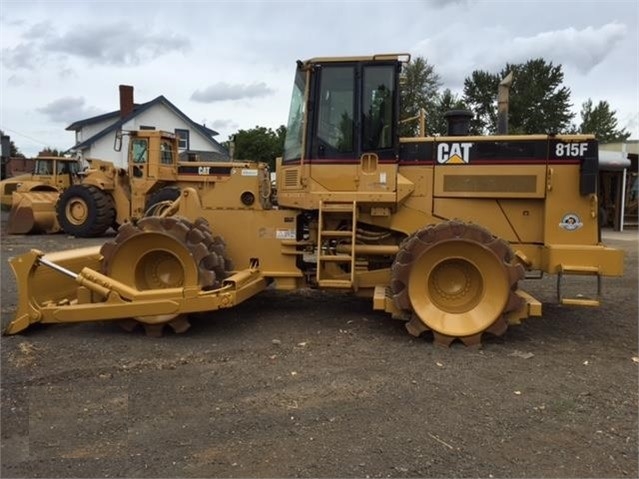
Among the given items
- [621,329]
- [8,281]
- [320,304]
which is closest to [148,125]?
[8,281]

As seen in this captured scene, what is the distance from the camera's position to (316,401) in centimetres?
446

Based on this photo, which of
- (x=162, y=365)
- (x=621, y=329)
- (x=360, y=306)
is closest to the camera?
(x=162, y=365)

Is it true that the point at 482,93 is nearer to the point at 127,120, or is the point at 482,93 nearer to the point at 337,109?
the point at 127,120

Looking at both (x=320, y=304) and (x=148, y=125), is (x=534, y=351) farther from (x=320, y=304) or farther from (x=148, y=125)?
(x=148, y=125)

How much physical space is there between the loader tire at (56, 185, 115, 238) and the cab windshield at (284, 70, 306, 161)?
1160 cm

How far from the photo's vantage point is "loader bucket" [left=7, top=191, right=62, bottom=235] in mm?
18344

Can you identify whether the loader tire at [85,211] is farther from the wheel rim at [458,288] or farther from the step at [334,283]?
the wheel rim at [458,288]

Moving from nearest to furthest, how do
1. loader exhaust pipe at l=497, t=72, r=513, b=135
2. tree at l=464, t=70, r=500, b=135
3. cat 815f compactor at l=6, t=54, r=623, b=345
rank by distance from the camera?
1. cat 815f compactor at l=6, t=54, r=623, b=345
2. loader exhaust pipe at l=497, t=72, r=513, b=135
3. tree at l=464, t=70, r=500, b=135

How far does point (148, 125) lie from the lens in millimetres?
33875

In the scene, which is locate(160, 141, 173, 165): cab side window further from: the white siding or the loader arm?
the white siding

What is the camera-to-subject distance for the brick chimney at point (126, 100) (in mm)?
33750

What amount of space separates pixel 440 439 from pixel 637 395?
1.85 meters

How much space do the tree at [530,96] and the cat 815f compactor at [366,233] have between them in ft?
114

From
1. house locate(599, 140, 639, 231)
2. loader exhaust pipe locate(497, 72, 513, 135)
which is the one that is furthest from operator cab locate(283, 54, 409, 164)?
house locate(599, 140, 639, 231)
